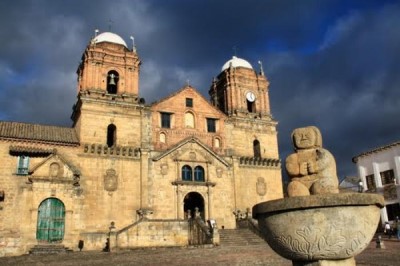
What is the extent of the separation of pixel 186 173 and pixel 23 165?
1231cm

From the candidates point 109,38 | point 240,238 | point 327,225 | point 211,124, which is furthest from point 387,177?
point 327,225

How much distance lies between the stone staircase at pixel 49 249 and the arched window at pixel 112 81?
1311 cm

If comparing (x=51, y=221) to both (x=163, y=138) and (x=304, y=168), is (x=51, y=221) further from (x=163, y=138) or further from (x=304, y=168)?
(x=304, y=168)

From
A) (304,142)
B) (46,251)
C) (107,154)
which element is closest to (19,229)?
(46,251)

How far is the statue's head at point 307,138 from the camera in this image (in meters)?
8.00

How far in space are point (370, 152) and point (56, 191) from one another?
28503 mm

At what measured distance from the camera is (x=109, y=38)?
34.5 metres

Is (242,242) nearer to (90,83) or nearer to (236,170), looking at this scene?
(236,170)

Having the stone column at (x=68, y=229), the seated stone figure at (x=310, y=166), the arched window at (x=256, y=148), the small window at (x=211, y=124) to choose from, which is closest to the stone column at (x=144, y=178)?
the stone column at (x=68, y=229)

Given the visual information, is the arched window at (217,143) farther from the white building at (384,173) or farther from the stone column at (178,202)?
the white building at (384,173)

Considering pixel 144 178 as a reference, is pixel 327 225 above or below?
below

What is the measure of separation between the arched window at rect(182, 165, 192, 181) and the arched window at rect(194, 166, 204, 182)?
0.45 meters

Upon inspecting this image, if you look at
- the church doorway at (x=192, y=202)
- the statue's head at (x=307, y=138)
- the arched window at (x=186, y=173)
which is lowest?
the statue's head at (x=307, y=138)

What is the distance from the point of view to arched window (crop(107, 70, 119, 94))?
32.8m
